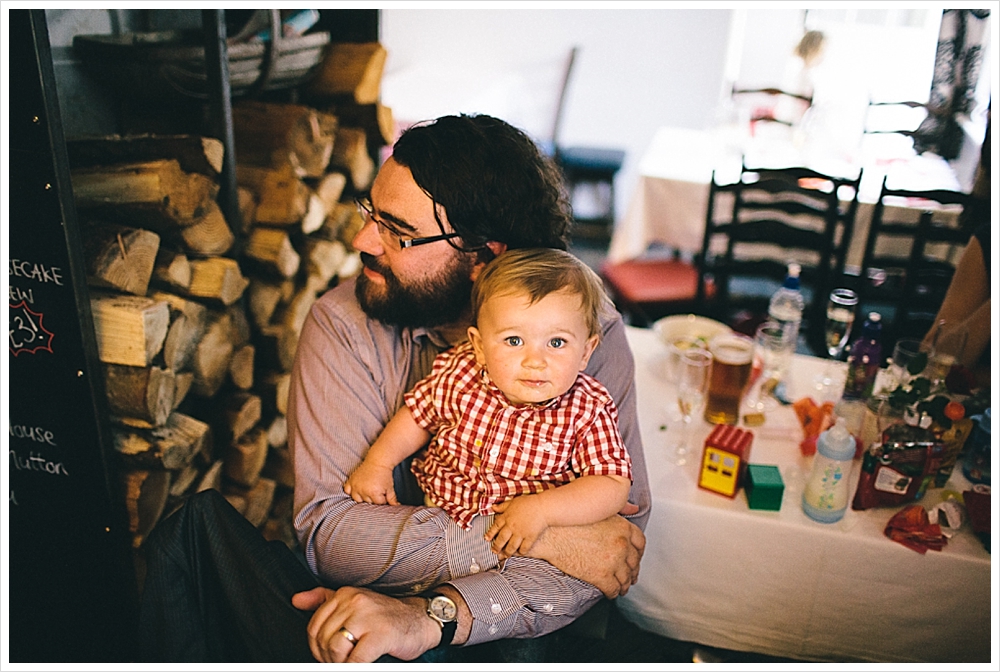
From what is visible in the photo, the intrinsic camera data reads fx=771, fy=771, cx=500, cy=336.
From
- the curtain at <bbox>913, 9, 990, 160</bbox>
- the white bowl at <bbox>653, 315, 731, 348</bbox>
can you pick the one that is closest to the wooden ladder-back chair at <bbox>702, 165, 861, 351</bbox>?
the white bowl at <bbox>653, 315, 731, 348</bbox>

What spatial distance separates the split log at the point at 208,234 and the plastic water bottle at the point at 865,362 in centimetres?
162

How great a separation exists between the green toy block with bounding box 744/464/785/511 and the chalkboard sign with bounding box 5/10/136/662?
137cm

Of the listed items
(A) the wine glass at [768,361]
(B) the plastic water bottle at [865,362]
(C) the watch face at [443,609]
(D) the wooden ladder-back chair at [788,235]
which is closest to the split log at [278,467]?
(C) the watch face at [443,609]

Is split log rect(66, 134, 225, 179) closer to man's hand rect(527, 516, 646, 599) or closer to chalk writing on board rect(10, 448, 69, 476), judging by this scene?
chalk writing on board rect(10, 448, 69, 476)

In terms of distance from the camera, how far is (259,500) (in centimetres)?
237

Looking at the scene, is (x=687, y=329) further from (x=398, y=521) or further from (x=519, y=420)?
(x=398, y=521)

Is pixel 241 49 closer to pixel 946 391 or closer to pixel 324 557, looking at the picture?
pixel 324 557

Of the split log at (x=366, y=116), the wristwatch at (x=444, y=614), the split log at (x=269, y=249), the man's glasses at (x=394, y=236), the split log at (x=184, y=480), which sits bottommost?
the split log at (x=184, y=480)

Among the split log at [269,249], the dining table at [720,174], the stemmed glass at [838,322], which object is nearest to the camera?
the stemmed glass at [838,322]

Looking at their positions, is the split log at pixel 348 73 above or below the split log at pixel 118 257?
above

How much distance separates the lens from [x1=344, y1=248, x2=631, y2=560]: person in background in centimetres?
135

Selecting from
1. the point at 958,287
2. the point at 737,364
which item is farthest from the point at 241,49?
the point at 958,287

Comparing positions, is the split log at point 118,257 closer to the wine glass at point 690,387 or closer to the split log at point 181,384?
the split log at point 181,384

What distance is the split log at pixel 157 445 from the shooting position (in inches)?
75.2
